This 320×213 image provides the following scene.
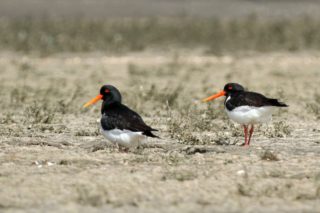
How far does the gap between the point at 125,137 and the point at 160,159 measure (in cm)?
49

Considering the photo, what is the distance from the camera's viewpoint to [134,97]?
16406 mm

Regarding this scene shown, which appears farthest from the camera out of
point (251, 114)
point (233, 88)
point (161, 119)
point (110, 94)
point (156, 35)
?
point (156, 35)

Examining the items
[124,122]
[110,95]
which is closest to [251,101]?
[124,122]

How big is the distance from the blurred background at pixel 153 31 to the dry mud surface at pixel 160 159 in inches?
388

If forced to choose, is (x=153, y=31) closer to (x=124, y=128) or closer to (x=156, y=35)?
(x=156, y=35)

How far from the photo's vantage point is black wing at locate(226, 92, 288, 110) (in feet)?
32.9

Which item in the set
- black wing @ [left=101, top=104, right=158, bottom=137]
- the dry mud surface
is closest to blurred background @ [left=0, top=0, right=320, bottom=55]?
the dry mud surface

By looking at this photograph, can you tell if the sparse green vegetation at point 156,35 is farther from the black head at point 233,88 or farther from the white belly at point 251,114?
the white belly at point 251,114

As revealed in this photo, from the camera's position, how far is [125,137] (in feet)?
31.1

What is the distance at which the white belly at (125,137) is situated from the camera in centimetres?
945

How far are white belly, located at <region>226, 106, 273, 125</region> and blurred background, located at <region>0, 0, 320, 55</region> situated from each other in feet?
54.6

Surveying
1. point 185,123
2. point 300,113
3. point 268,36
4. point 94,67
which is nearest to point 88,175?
point 185,123

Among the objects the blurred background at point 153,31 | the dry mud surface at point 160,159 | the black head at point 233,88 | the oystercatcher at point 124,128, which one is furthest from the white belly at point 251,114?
the blurred background at point 153,31

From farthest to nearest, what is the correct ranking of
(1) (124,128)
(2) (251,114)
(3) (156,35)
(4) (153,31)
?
(4) (153,31), (3) (156,35), (2) (251,114), (1) (124,128)
